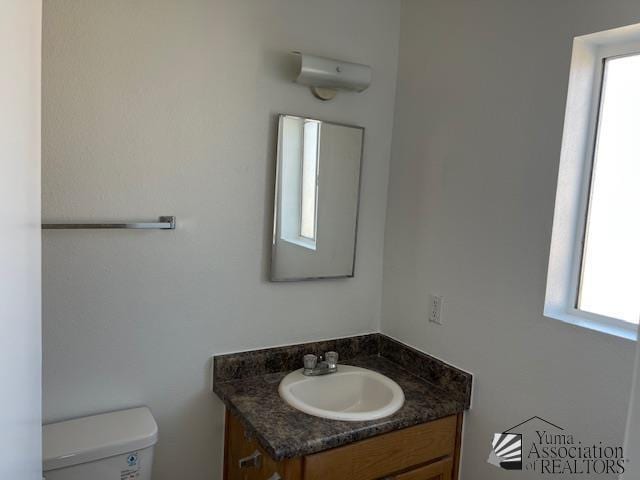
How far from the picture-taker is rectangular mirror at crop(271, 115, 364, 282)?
1.74 m

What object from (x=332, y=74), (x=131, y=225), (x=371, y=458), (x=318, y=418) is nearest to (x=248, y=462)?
(x=318, y=418)

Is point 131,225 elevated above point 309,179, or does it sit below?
below

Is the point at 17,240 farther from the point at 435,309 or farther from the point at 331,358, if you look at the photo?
the point at 435,309

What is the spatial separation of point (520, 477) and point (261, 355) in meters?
0.97

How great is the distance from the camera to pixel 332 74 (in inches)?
65.7

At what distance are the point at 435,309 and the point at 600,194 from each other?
0.70 meters

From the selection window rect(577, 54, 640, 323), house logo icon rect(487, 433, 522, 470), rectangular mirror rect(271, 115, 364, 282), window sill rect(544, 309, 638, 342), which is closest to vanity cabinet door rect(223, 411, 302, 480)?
rectangular mirror rect(271, 115, 364, 282)

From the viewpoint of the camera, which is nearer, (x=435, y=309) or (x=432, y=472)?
(x=432, y=472)

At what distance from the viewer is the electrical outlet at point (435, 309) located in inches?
69.7

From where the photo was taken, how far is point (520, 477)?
4.85ft

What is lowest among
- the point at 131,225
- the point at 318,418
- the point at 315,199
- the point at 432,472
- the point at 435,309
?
the point at 432,472

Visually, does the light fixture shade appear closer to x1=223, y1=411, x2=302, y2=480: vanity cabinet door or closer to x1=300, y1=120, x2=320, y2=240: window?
x1=300, y1=120, x2=320, y2=240: window

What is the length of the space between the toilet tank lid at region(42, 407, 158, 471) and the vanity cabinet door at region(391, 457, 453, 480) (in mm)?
832

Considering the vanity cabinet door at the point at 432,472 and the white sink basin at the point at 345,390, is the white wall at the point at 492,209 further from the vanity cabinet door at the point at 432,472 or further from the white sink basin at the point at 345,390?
the white sink basin at the point at 345,390
